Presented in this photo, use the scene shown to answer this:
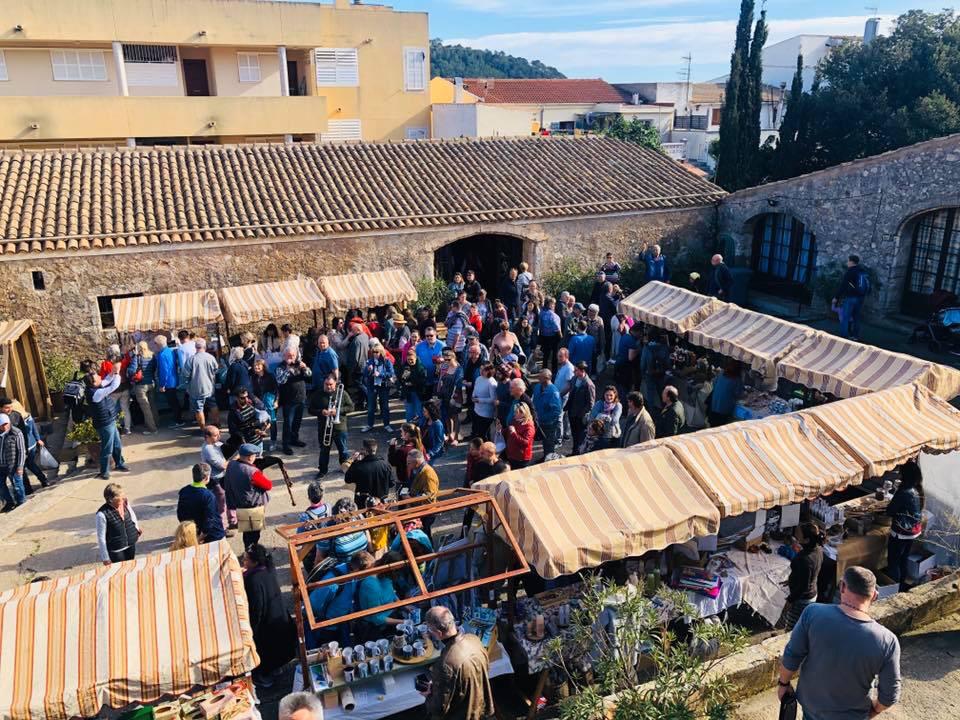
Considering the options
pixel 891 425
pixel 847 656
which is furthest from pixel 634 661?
pixel 891 425

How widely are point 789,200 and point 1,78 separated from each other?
80.9 ft

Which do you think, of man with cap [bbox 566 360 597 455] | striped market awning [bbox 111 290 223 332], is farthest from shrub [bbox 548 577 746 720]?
striped market awning [bbox 111 290 223 332]

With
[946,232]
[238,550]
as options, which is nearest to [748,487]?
[238,550]

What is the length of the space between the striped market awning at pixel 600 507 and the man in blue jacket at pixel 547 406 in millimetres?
2791

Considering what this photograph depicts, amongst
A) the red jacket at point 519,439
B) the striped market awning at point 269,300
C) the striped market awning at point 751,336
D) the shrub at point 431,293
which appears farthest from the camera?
the shrub at point 431,293

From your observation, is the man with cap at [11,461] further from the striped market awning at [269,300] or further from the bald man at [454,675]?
the bald man at [454,675]

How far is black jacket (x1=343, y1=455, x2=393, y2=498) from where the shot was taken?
8.54 metres

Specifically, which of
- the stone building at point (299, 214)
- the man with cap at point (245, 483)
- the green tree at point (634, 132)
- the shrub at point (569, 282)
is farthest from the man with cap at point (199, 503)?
the green tree at point (634, 132)

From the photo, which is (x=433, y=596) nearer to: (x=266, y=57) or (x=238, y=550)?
(x=238, y=550)

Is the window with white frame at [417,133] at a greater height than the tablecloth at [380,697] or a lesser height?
greater

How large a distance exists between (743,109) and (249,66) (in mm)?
17646

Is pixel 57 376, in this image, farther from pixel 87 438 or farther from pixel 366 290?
pixel 366 290

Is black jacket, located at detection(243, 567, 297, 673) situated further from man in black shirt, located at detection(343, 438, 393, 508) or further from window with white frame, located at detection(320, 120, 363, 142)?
window with white frame, located at detection(320, 120, 363, 142)

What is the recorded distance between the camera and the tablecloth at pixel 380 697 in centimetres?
613
